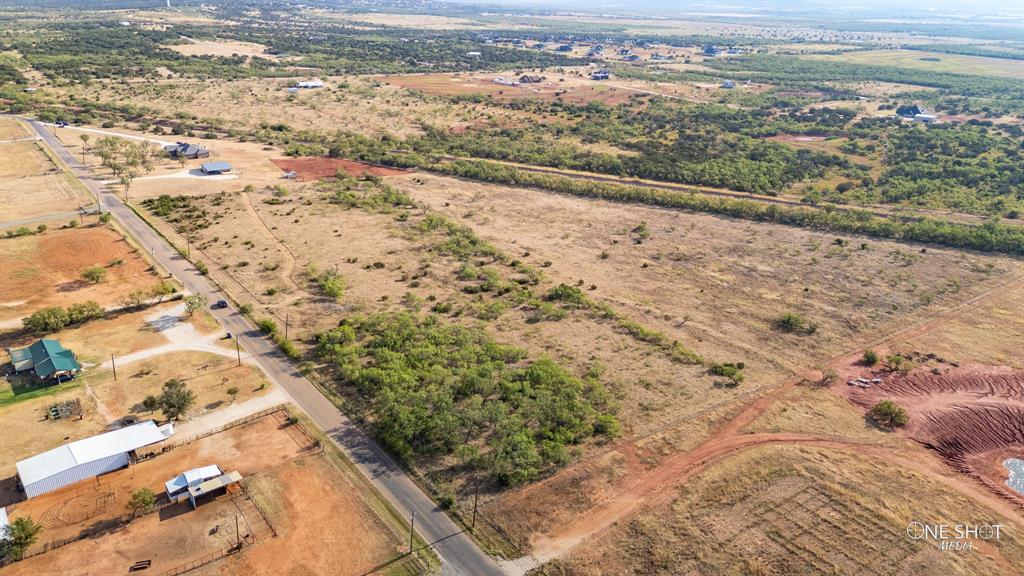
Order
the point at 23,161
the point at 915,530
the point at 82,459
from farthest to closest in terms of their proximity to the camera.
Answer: the point at 23,161, the point at 82,459, the point at 915,530

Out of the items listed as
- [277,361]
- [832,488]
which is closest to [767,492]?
[832,488]

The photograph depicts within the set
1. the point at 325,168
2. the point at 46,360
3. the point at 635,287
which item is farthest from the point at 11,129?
the point at 635,287

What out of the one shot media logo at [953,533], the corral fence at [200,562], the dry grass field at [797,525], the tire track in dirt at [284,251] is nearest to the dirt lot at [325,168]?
the tire track in dirt at [284,251]

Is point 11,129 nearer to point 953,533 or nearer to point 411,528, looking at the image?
point 411,528

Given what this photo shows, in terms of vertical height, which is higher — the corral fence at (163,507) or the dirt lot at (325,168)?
the dirt lot at (325,168)

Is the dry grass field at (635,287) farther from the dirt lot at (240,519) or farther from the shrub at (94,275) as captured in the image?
the shrub at (94,275)

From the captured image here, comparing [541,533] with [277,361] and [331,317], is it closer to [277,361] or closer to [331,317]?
[277,361]

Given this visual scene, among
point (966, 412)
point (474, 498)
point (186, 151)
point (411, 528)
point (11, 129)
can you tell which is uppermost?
point (186, 151)
